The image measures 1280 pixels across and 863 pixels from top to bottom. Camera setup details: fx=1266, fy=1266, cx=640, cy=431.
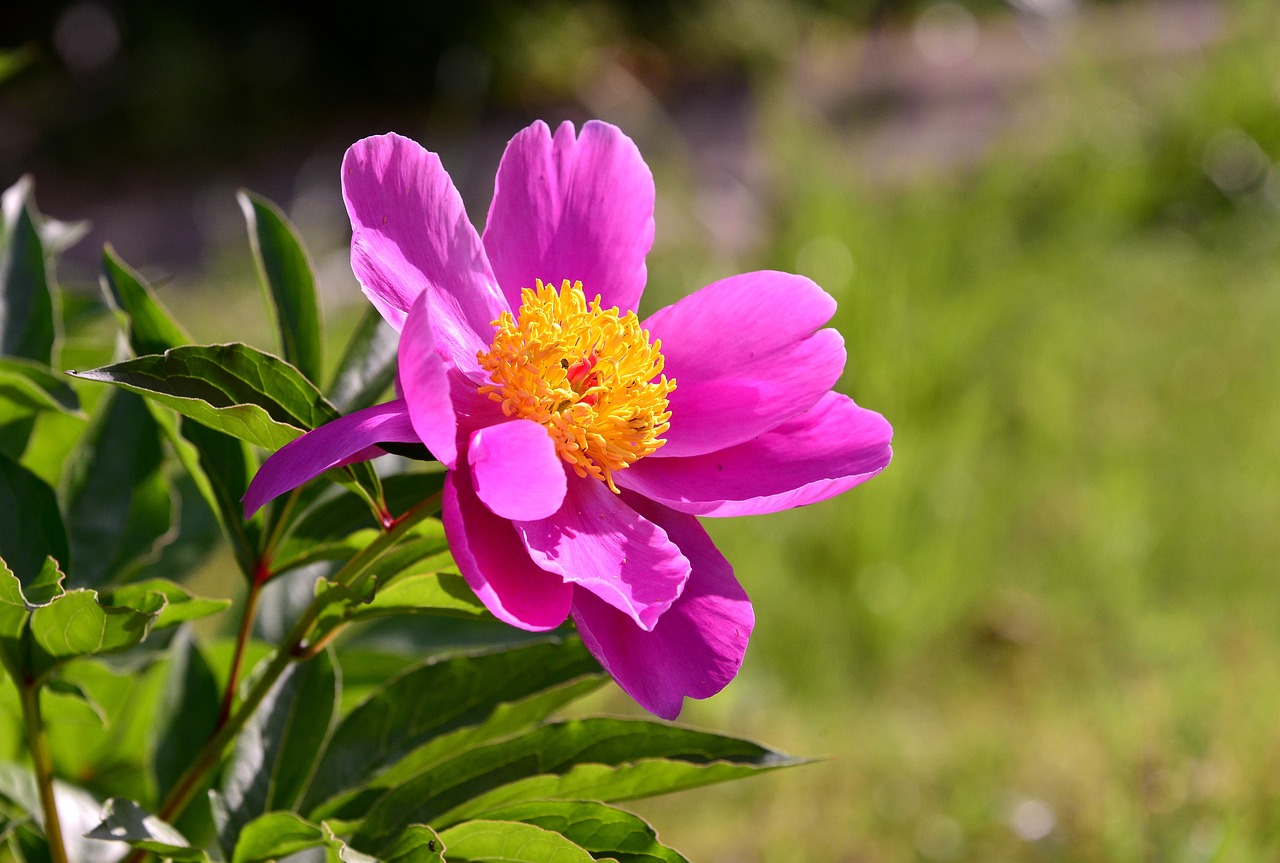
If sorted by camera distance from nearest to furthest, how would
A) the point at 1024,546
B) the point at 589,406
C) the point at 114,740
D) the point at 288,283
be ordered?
the point at 589,406 → the point at 288,283 → the point at 114,740 → the point at 1024,546

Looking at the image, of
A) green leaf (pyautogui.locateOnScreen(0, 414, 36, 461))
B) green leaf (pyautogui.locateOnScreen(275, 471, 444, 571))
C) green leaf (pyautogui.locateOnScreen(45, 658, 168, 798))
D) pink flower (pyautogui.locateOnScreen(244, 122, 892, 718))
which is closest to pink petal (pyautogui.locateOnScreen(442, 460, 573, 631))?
pink flower (pyautogui.locateOnScreen(244, 122, 892, 718))

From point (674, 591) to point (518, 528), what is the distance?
0.07 metres

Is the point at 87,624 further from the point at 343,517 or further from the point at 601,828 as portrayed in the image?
the point at 601,828

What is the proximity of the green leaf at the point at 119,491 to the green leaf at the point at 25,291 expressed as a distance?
0.18 ft

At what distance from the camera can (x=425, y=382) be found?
500mm

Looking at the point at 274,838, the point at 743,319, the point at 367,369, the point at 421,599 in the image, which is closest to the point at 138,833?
the point at 274,838

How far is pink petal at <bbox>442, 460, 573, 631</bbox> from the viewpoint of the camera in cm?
52

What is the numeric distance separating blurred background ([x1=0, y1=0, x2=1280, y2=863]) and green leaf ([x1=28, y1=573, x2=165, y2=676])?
1.07 ft

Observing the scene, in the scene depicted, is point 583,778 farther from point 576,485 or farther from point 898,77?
point 898,77

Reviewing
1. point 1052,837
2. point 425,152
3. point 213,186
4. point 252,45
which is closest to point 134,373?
point 425,152

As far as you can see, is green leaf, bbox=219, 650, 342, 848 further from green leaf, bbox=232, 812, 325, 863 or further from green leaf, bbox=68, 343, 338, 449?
green leaf, bbox=68, 343, 338, 449

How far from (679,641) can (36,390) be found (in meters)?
0.38

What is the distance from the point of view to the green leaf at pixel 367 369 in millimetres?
733

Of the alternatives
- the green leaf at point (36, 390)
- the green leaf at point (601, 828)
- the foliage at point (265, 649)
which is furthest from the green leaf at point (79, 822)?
the green leaf at point (601, 828)
